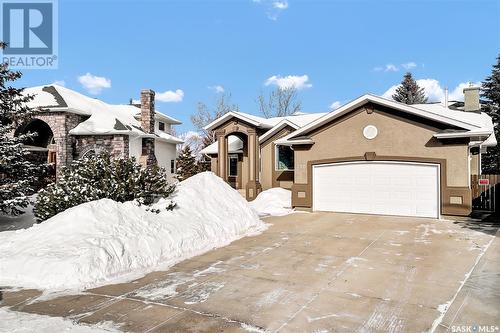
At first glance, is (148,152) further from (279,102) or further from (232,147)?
(279,102)

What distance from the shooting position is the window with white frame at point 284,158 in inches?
756

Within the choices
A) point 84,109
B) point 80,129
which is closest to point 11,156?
point 80,129

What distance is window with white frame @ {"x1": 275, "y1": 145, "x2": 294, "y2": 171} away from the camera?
1920 cm

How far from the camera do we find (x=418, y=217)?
12336mm

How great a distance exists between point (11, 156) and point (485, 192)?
16.5 m

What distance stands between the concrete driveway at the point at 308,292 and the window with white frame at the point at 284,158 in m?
10.8


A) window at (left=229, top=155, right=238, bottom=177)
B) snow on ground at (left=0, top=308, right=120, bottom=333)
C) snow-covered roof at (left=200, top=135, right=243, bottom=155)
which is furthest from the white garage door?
snow on ground at (left=0, top=308, right=120, bottom=333)

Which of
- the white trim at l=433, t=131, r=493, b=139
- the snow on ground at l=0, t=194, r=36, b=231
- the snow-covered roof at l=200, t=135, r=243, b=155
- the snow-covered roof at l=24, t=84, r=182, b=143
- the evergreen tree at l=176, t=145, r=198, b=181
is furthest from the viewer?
the evergreen tree at l=176, t=145, r=198, b=181

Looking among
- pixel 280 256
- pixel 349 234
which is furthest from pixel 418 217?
pixel 280 256

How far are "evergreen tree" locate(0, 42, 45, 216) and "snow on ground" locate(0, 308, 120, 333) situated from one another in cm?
692

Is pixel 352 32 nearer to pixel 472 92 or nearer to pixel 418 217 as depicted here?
pixel 472 92

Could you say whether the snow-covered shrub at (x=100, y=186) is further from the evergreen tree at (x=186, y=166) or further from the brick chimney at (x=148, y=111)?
the evergreen tree at (x=186, y=166)

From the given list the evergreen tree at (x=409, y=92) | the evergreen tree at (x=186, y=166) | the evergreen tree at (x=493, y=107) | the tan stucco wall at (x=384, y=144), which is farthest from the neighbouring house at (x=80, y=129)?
the evergreen tree at (x=409, y=92)

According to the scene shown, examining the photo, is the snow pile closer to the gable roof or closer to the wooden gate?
the gable roof
